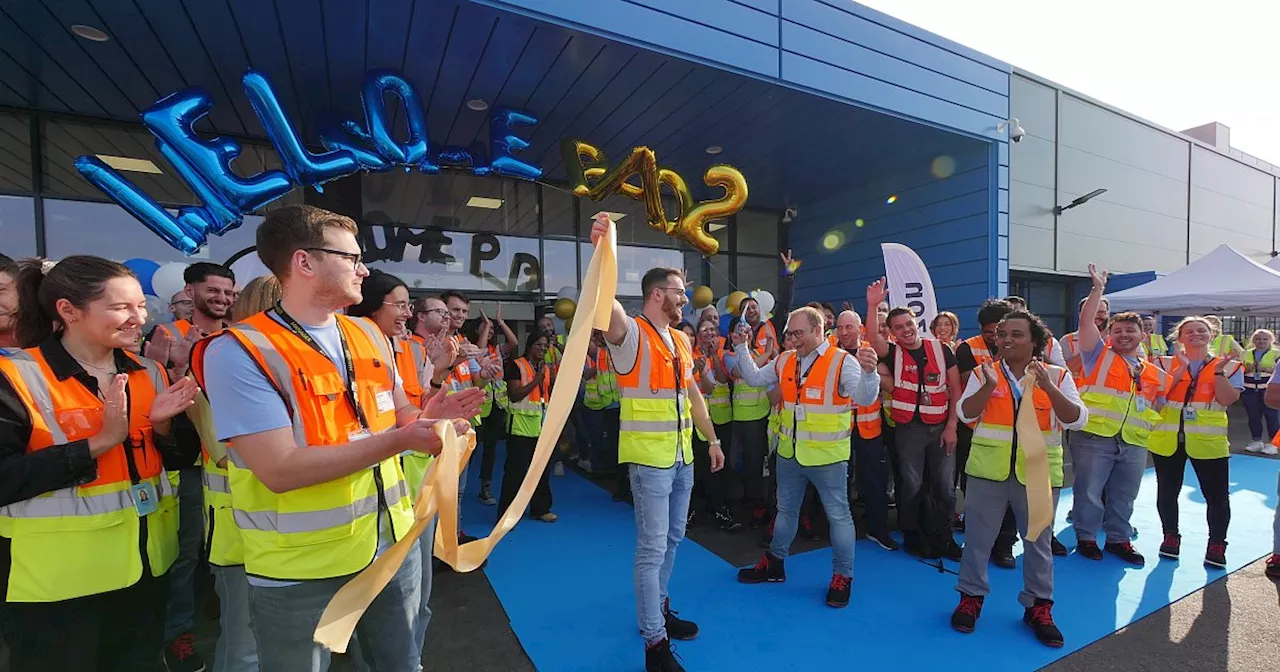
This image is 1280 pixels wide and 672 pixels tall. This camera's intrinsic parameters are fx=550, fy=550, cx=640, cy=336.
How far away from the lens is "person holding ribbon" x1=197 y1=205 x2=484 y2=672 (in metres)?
1.47

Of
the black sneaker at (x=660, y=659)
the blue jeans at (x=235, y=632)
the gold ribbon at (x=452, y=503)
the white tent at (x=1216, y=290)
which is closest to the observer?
the gold ribbon at (x=452, y=503)

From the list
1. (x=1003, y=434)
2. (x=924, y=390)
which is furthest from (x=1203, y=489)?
(x=1003, y=434)

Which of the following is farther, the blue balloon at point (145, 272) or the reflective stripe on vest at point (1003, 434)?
the blue balloon at point (145, 272)

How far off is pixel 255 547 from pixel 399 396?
65cm

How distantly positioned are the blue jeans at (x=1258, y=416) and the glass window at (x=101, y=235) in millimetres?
15954

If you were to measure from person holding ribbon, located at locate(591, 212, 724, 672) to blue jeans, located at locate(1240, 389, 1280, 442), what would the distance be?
12026 mm

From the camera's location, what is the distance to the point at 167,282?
5805 millimetres

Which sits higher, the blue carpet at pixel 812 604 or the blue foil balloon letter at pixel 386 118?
the blue foil balloon letter at pixel 386 118

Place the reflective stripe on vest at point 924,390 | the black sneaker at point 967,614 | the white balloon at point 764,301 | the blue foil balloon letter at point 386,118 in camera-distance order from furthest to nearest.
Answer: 1. the white balloon at point 764,301
2. the blue foil balloon letter at point 386,118
3. the reflective stripe on vest at point 924,390
4. the black sneaker at point 967,614

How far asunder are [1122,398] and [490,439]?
6.14 m

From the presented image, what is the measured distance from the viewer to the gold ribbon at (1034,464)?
315 cm

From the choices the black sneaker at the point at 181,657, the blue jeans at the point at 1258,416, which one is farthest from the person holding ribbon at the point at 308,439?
the blue jeans at the point at 1258,416

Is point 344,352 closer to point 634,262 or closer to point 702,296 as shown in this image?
point 702,296

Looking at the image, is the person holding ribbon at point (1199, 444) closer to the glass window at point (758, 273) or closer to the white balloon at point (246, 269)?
the glass window at point (758, 273)
